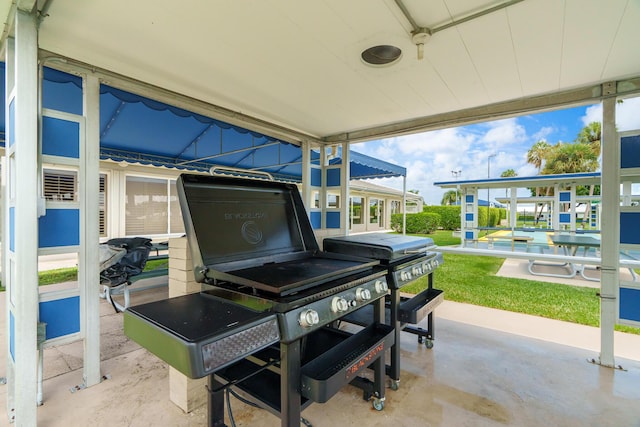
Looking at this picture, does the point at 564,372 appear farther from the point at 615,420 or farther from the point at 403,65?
the point at 403,65

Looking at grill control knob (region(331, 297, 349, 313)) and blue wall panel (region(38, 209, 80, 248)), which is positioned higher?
blue wall panel (region(38, 209, 80, 248))

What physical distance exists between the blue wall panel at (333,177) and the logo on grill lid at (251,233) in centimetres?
270

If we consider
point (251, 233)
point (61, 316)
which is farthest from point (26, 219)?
point (251, 233)

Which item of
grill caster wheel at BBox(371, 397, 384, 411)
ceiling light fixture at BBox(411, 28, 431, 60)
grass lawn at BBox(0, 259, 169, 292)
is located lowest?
grill caster wheel at BBox(371, 397, 384, 411)

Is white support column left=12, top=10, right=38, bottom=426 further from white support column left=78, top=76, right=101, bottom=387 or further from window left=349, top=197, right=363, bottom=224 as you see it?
window left=349, top=197, right=363, bottom=224

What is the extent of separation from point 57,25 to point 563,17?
307 centimetres

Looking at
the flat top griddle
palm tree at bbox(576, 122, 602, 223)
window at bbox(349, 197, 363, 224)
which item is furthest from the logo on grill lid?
palm tree at bbox(576, 122, 602, 223)

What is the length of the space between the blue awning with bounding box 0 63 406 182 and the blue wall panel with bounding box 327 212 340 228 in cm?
105

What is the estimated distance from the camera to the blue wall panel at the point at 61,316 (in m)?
2.04

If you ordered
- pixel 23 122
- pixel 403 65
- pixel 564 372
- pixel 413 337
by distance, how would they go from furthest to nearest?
pixel 413 337, pixel 564 372, pixel 403 65, pixel 23 122

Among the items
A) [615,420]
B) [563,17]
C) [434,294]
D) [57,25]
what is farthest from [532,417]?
[57,25]

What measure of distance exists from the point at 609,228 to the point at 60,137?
4654mm

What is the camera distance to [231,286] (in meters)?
1.58

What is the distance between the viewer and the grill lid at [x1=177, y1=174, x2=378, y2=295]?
1583mm
